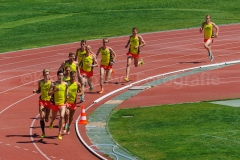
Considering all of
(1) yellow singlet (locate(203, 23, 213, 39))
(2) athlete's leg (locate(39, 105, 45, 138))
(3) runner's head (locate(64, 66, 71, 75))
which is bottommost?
(2) athlete's leg (locate(39, 105, 45, 138))

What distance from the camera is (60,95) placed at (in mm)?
19438

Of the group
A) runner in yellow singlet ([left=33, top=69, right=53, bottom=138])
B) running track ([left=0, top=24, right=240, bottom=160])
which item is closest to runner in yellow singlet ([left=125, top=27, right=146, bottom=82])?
running track ([left=0, top=24, right=240, bottom=160])

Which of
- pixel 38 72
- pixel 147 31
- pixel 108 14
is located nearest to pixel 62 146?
pixel 38 72

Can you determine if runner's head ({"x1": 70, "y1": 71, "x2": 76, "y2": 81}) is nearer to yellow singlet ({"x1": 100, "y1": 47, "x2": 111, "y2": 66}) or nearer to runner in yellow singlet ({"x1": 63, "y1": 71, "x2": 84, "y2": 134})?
runner in yellow singlet ({"x1": 63, "y1": 71, "x2": 84, "y2": 134})

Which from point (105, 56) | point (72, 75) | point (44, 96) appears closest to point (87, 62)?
point (105, 56)

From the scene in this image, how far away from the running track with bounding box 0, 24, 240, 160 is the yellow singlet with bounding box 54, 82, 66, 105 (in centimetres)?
100

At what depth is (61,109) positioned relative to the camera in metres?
19.4

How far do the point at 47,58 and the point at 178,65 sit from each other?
609 cm

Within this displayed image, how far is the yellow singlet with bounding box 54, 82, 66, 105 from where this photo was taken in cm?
1942

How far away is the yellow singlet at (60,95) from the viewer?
63.7 ft

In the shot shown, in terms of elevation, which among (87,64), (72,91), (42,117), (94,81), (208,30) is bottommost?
(42,117)

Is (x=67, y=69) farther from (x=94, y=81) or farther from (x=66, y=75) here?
(x=94, y=81)

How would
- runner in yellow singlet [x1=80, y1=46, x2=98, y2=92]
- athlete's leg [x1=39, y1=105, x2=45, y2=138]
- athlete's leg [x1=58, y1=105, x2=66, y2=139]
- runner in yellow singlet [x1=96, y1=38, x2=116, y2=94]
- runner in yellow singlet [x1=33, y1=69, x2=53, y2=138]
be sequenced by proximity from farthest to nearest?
runner in yellow singlet [x1=96, y1=38, x2=116, y2=94] → runner in yellow singlet [x1=80, y1=46, x2=98, y2=92] → runner in yellow singlet [x1=33, y1=69, x2=53, y2=138] → athlete's leg [x1=39, y1=105, x2=45, y2=138] → athlete's leg [x1=58, y1=105, x2=66, y2=139]

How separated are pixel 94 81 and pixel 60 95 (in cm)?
899
